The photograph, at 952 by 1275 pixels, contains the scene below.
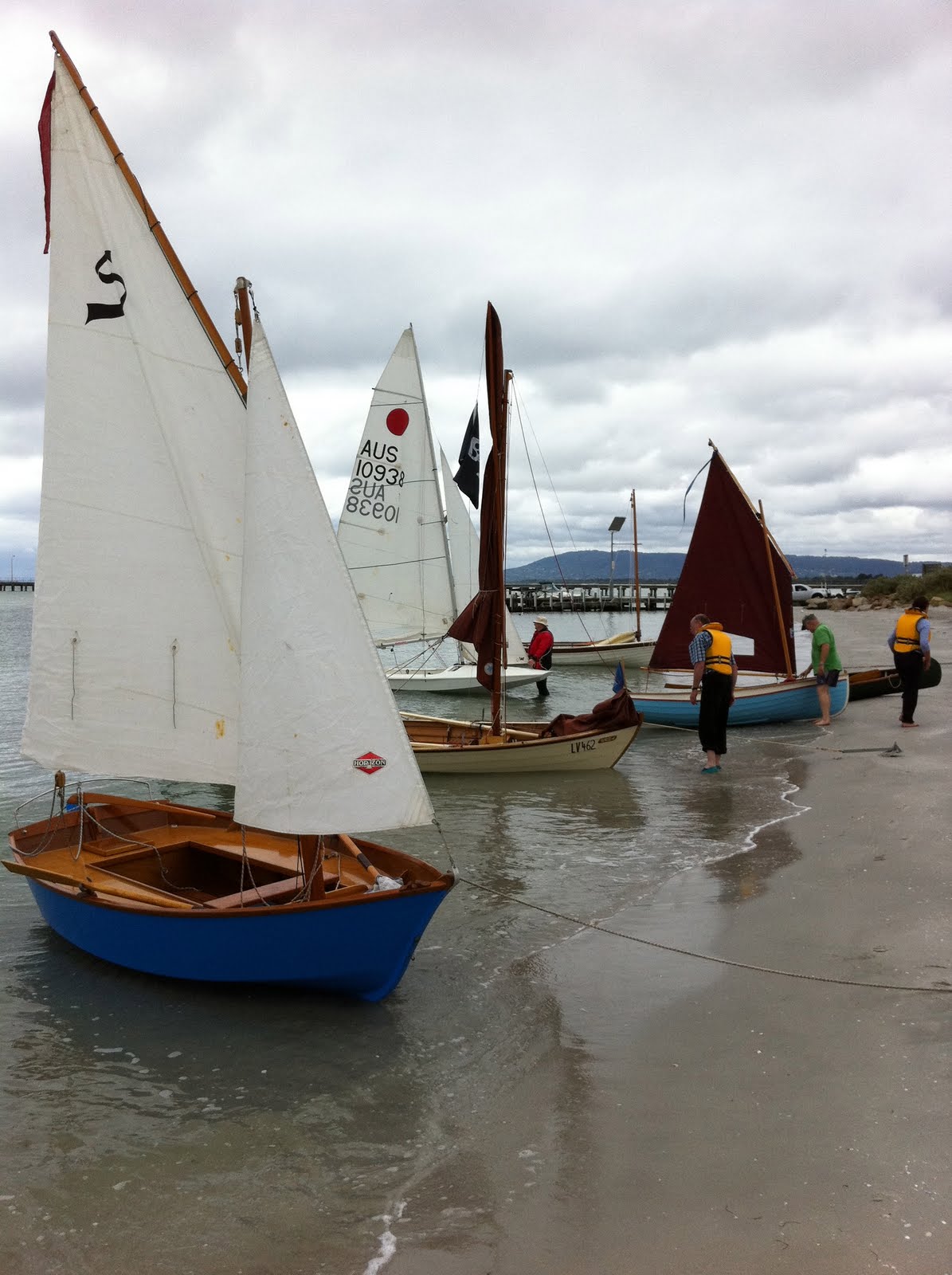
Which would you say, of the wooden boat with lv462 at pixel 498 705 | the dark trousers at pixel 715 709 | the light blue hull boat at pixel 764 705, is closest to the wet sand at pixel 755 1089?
the dark trousers at pixel 715 709

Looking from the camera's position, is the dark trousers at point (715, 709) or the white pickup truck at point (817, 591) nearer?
the dark trousers at point (715, 709)

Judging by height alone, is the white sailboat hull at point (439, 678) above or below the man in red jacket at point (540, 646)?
below

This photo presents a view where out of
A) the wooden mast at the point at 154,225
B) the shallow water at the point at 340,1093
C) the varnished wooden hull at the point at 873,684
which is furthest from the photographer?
the varnished wooden hull at the point at 873,684

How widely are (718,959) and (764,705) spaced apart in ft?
40.9

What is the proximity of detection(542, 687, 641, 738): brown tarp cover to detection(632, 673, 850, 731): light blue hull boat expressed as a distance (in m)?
3.51

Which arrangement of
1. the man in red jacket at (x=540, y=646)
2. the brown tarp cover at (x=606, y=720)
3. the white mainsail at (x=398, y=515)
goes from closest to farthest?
the brown tarp cover at (x=606, y=720) → the white mainsail at (x=398, y=515) → the man in red jacket at (x=540, y=646)

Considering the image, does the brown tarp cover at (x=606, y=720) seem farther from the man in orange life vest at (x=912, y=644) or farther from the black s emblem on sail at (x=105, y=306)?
the black s emblem on sail at (x=105, y=306)

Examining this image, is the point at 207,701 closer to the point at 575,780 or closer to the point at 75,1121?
the point at 75,1121

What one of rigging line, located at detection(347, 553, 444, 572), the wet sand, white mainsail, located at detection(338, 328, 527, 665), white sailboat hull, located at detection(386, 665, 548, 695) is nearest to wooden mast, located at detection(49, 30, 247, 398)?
the wet sand

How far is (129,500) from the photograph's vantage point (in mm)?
7301

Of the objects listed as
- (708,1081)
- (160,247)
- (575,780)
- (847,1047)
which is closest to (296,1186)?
(708,1081)

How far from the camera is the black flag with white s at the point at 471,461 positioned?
22.5 metres

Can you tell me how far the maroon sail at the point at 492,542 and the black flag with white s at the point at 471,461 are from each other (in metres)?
6.96

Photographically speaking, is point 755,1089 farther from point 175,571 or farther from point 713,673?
point 713,673
